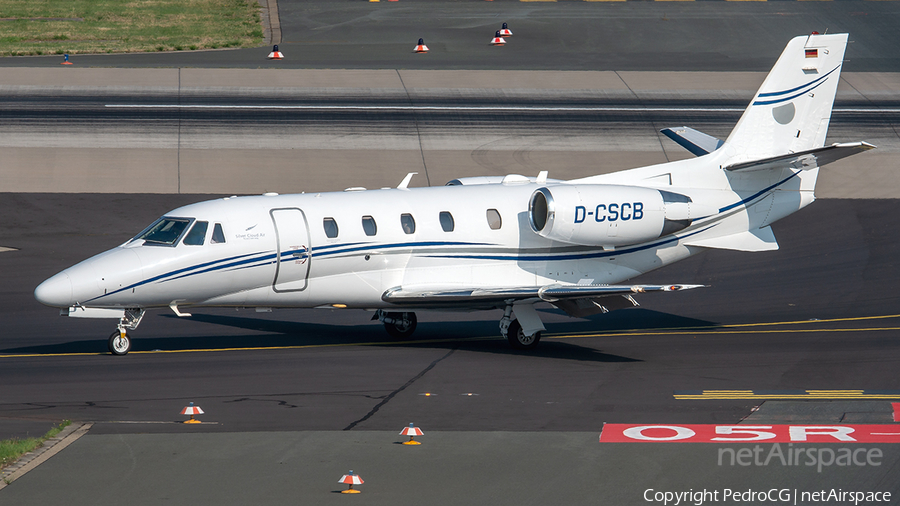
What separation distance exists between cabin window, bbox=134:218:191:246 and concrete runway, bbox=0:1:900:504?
7.77ft

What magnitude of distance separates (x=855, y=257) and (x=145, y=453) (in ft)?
74.1

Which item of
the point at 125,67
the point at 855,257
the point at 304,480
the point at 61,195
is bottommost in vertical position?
the point at 304,480

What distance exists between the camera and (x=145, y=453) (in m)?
15.4

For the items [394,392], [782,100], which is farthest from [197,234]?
[782,100]

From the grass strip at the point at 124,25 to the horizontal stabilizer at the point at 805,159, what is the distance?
113 feet

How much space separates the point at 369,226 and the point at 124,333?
542cm

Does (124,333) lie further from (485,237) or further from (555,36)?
(555,36)

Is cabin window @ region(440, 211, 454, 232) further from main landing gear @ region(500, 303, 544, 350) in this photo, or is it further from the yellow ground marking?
the yellow ground marking

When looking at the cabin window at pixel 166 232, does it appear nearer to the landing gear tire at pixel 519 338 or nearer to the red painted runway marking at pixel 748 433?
the landing gear tire at pixel 519 338

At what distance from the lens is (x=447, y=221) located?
76.6 ft

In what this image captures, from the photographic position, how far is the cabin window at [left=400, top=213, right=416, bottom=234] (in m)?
23.0

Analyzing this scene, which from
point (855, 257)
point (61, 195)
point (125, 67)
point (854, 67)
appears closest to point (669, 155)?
point (855, 257)

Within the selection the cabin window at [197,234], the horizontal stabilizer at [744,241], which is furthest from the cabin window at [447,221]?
the horizontal stabilizer at [744,241]

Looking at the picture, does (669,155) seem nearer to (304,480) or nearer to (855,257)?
(855,257)
